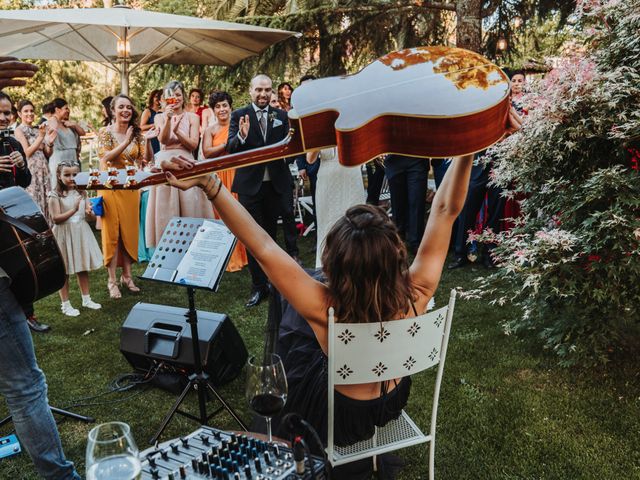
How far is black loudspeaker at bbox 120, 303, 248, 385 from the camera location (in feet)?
11.5

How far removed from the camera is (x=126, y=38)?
7426 mm

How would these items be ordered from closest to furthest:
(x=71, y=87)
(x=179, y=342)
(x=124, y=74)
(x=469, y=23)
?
(x=179, y=342) < (x=469, y=23) < (x=124, y=74) < (x=71, y=87)

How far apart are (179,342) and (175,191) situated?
2778 mm

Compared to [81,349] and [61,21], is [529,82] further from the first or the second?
[61,21]

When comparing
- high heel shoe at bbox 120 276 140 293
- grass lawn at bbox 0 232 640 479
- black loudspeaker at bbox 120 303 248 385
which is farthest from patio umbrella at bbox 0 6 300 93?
black loudspeaker at bbox 120 303 248 385

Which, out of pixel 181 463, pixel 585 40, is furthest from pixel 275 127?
pixel 181 463

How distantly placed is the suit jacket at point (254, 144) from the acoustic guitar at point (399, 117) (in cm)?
348

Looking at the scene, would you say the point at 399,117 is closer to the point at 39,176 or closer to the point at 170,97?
the point at 170,97

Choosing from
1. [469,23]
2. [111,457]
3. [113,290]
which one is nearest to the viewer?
[111,457]

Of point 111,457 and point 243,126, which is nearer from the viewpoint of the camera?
point 111,457

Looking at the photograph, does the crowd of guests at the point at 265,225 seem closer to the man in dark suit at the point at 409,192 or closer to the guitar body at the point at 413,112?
the man in dark suit at the point at 409,192

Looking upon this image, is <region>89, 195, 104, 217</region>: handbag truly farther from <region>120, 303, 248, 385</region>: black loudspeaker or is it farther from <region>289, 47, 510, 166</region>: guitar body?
<region>289, 47, 510, 166</region>: guitar body

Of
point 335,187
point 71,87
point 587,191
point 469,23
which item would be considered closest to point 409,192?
point 335,187

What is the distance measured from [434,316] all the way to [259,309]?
10.7ft
